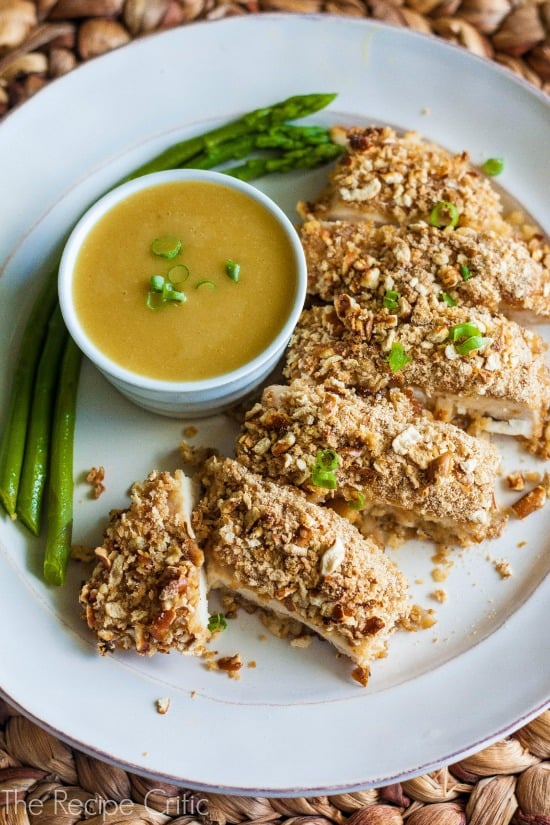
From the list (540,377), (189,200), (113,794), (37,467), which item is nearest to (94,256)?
(189,200)

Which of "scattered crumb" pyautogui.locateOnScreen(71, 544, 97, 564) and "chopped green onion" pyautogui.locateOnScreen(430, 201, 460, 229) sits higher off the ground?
"chopped green onion" pyautogui.locateOnScreen(430, 201, 460, 229)

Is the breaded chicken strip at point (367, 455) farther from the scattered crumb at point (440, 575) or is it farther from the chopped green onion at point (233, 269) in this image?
the chopped green onion at point (233, 269)

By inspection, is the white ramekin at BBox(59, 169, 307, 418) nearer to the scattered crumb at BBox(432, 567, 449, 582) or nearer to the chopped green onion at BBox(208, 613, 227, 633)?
the chopped green onion at BBox(208, 613, 227, 633)

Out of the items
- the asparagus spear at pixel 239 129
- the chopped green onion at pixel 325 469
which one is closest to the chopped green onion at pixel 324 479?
the chopped green onion at pixel 325 469

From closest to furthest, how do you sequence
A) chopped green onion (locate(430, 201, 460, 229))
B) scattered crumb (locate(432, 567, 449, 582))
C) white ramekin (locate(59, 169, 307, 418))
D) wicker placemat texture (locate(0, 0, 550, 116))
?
white ramekin (locate(59, 169, 307, 418)) < scattered crumb (locate(432, 567, 449, 582)) < chopped green onion (locate(430, 201, 460, 229)) < wicker placemat texture (locate(0, 0, 550, 116))

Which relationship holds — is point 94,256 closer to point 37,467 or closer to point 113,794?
point 37,467

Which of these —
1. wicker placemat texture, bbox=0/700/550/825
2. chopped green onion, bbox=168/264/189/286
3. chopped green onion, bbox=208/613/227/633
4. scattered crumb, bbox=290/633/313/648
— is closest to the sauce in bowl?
chopped green onion, bbox=168/264/189/286
